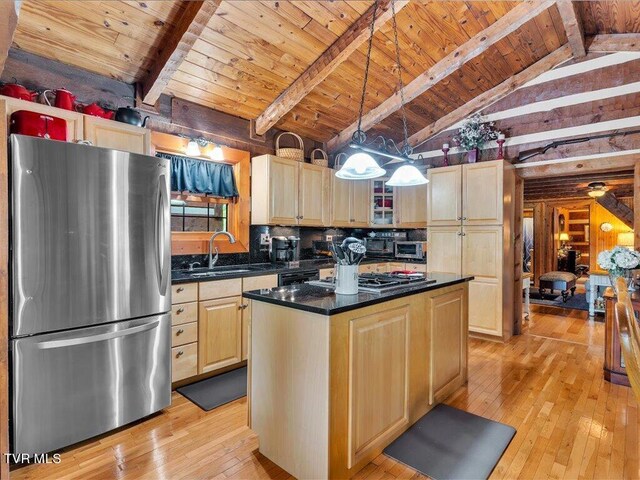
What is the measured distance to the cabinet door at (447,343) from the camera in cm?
247

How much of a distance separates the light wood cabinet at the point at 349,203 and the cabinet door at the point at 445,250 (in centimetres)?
97

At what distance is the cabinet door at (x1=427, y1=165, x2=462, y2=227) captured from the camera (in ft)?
14.8

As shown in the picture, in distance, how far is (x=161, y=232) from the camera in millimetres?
2463

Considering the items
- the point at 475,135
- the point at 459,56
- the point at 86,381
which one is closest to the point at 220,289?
the point at 86,381

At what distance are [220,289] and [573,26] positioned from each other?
4308 mm

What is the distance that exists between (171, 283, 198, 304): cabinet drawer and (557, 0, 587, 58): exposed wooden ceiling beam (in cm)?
415

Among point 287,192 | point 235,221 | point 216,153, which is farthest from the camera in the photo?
point 287,192

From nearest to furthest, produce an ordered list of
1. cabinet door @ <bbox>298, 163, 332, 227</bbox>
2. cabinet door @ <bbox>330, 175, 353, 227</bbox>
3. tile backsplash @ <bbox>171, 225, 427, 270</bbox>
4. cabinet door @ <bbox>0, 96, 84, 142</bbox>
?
1. cabinet door @ <bbox>0, 96, 84, 142</bbox>
2. tile backsplash @ <bbox>171, 225, 427, 270</bbox>
3. cabinet door @ <bbox>298, 163, 332, 227</bbox>
4. cabinet door @ <bbox>330, 175, 353, 227</bbox>

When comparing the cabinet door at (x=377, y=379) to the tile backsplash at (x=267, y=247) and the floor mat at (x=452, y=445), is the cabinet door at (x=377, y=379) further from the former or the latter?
the tile backsplash at (x=267, y=247)

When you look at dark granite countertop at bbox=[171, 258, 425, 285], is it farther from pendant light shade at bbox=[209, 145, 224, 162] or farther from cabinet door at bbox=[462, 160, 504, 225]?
cabinet door at bbox=[462, 160, 504, 225]

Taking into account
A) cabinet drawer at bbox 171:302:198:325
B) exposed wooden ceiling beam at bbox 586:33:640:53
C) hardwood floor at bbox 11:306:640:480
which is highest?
exposed wooden ceiling beam at bbox 586:33:640:53

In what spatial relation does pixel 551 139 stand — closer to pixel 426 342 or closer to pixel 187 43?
pixel 426 342

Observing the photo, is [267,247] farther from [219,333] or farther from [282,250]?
[219,333]

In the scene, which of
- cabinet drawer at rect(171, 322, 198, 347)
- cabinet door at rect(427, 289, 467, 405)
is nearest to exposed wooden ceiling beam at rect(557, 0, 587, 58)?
cabinet door at rect(427, 289, 467, 405)
